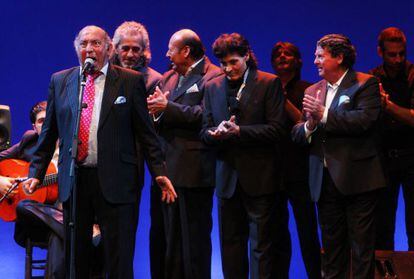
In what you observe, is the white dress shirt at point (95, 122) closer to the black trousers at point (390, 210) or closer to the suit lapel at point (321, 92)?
the suit lapel at point (321, 92)

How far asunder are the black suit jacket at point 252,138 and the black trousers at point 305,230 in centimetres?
59

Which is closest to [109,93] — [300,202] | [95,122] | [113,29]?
[95,122]

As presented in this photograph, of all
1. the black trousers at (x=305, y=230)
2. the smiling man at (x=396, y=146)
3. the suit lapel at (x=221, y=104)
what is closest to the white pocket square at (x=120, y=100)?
the suit lapel at (x=221, y=104)

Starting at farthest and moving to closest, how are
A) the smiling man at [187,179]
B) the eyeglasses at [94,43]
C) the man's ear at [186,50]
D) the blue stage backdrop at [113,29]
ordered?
the blue stage backdrop at [113,29] → the man's ear at [186,50] → the smiling man at [187,179] → the eyeglasses at [94,43]

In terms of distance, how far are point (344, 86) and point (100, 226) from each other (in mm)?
1771

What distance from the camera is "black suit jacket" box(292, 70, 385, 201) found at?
4336 millimetres

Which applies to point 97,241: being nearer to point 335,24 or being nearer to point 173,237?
point 173,237

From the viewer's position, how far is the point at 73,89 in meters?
3.99

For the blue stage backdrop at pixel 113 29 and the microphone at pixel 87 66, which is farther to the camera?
the blue stage backdrop at pixel 113 29

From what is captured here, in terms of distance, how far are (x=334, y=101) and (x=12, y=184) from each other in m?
2.47

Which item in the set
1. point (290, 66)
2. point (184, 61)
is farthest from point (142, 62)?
point (290, 66)

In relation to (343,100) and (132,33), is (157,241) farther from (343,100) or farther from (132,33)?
(343,100)

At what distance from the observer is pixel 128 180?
3959 mm

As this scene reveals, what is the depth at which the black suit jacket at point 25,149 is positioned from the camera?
568 cm
